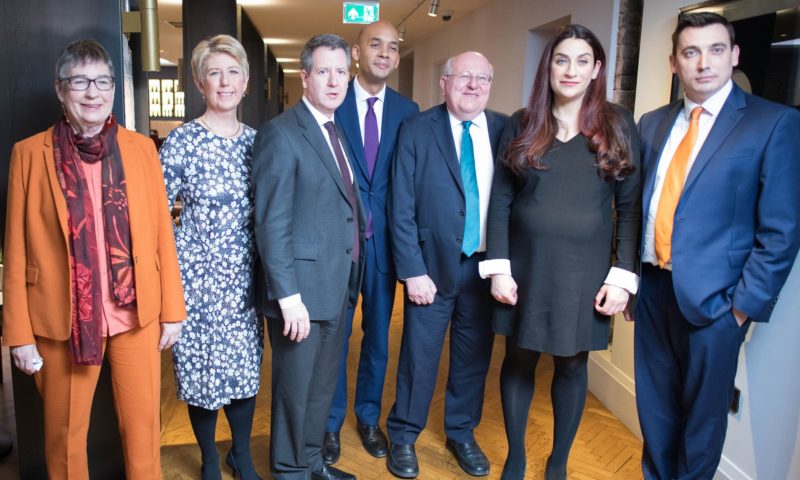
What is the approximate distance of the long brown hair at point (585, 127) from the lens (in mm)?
2240

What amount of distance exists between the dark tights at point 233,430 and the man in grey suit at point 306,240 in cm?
23

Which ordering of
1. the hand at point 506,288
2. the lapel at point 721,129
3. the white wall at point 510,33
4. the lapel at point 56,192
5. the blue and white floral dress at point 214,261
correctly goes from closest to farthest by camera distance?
the lapel at point 56,192 → the lapel at point 721,129 → the blue and white floral dress at point 214,261 → the hand at point 506,288 → the white wall at point 510,33

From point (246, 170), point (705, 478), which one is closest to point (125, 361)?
point (246, 170)

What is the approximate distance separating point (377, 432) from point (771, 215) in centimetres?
201

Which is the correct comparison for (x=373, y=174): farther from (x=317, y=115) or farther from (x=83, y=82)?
(x=83, y=82)

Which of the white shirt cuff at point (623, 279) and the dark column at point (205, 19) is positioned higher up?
the dark column at point (205, 19)

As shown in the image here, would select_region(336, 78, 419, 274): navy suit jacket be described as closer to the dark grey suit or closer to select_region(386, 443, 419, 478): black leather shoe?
the dark grey suit

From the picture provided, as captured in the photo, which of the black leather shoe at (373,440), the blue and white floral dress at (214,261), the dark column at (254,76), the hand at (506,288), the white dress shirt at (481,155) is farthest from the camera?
the dark column at (254,76)

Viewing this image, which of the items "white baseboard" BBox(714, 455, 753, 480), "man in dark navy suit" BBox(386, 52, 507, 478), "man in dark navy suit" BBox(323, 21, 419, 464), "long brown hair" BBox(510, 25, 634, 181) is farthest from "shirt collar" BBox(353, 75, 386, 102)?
"white baseboard" BBox(714, 455, 753, 480)

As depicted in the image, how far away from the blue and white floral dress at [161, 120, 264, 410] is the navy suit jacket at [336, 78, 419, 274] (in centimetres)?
57

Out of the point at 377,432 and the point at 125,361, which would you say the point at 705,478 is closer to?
the point at 377,432

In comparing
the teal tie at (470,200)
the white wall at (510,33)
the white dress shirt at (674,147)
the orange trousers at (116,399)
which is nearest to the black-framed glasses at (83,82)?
the orange trousers at (116,399)

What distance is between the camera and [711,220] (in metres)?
2.12

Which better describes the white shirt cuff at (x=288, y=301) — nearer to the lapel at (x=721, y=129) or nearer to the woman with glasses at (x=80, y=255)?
the woman with glasses at (x=80, y=255)
